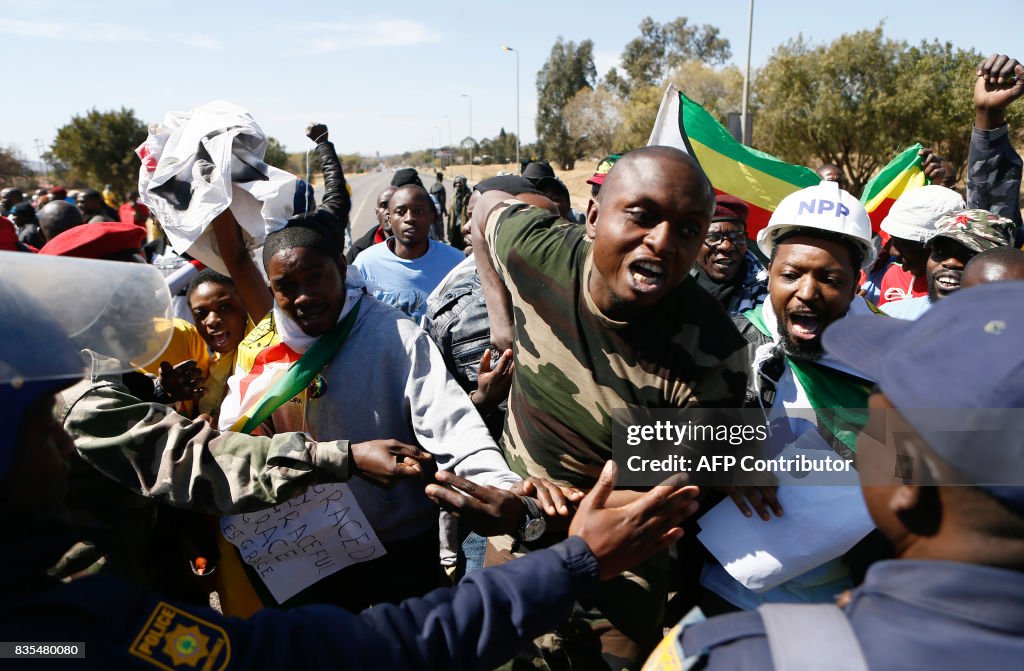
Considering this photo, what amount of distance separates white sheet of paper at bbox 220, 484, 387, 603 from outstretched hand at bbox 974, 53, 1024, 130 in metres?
3.67

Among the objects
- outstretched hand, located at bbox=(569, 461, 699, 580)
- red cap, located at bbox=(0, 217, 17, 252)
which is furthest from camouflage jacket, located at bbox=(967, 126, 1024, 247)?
red cap, located at bbox=(0, 217, 17, 252)

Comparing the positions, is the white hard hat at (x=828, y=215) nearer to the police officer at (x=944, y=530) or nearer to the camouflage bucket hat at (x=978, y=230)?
the camouflage bucket hat at (x=978, y=230)

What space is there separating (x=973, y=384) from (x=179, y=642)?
125 cm

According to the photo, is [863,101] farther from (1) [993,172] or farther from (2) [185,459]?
(2) [185,459]

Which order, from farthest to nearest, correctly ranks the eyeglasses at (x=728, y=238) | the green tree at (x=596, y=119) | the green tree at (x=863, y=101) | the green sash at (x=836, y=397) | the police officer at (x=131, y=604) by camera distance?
the green tree at (x=596, y=119), the green tree at (x=863, y=101), the eyeglasses at (x=728, y=238), the green sash at (x=836, y=397), the police officer at (x=131, y=604)

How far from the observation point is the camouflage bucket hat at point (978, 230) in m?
3.06

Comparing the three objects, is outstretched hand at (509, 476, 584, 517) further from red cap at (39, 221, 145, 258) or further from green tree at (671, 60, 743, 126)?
green tree at (671, 60, 743, 126)

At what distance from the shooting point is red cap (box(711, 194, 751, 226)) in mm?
3477

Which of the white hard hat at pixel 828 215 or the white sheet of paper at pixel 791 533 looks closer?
the white sheet of paper at pixel 791 533

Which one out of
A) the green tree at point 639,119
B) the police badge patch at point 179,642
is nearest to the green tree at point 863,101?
the green tree at point 639,119

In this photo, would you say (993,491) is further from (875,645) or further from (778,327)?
(778,327)

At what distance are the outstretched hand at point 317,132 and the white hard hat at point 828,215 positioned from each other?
2.55 m

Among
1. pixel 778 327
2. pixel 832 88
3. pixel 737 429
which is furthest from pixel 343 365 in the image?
pixel 832 88

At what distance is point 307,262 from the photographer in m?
2.15
